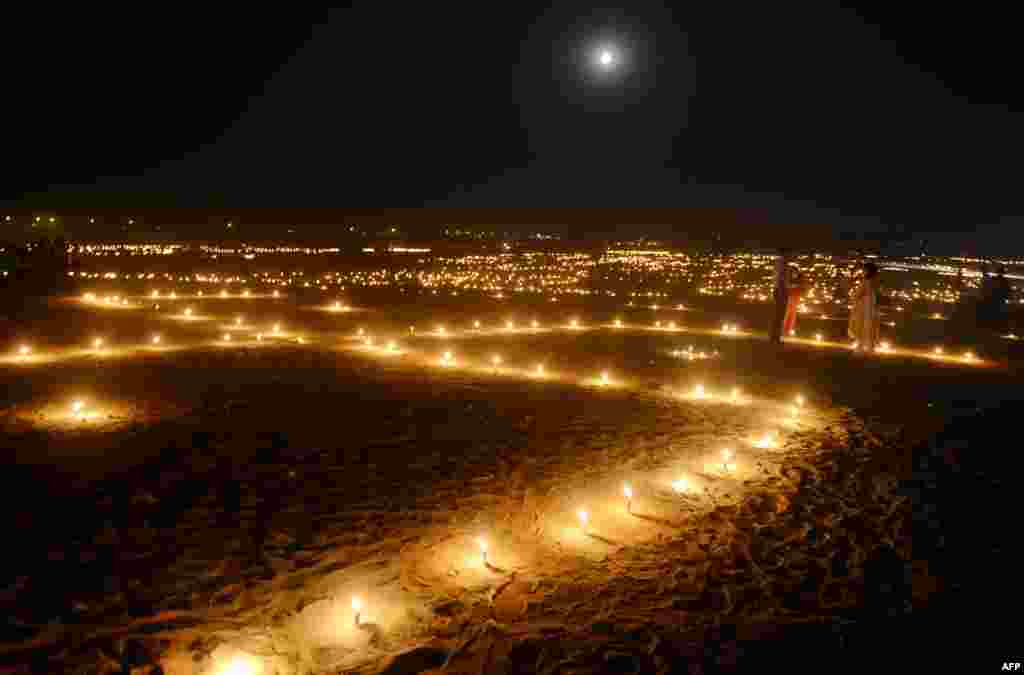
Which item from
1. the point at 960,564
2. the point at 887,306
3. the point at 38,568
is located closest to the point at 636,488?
the point at 960,564

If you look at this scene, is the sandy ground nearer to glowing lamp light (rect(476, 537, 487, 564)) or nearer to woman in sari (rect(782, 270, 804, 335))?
glowing lamp light (rect(476, 537, 487, 564))

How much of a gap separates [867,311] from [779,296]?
205cm

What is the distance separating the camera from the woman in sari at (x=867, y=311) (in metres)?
16.1

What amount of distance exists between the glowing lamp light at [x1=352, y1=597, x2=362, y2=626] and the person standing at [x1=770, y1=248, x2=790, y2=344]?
13520 mm

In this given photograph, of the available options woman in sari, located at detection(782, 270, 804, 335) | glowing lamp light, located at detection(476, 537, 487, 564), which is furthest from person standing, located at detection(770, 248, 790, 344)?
glowing lamp light, located at detection(476, 537, 487, 564)

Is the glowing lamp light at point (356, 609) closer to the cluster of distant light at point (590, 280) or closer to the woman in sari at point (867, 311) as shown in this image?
the woman in sari at point (867, 311)

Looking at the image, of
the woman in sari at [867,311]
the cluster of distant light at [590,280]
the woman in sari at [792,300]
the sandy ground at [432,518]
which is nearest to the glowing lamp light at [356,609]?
the sandy ground at [432,518]

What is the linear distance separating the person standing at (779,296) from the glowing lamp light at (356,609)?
1352 cm

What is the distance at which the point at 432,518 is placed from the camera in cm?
617

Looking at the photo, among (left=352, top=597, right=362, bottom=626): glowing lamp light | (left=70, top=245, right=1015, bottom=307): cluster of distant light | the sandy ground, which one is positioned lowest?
(left=70, top=245, right=1015, bottom=307): cluster of distant light

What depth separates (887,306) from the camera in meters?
30.6

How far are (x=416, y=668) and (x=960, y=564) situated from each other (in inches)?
174

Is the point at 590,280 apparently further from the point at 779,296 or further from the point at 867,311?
the point at 867,311

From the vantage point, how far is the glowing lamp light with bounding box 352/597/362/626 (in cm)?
446
